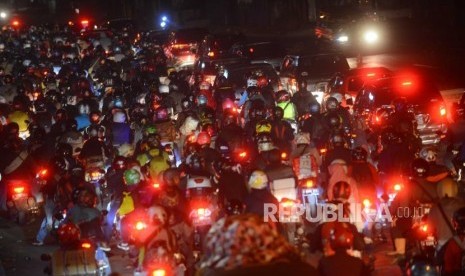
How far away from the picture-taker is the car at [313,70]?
2541cm

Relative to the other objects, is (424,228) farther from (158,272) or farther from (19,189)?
(19,189)

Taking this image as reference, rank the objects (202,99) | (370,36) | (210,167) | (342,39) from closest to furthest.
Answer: (210,167) < (202,99) < (342,39) < (370,36)

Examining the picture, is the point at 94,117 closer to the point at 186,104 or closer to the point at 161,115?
the point at 161,115

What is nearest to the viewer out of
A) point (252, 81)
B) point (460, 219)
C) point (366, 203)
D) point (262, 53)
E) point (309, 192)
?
point (460, 219)

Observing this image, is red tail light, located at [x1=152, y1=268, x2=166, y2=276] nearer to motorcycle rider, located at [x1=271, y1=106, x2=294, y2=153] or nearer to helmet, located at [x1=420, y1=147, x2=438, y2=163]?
helmet, located at [x1=420, y1=147, x2=438, y2=163]

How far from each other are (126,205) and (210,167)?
1.90m

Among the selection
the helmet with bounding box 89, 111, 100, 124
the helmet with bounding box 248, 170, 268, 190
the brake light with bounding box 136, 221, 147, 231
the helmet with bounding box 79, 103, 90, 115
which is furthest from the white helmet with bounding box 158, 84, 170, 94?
the brake light with bounding box 136, 221, 147, 231

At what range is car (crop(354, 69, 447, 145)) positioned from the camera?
→ 63.3ft

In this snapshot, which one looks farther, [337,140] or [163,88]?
[163,88]

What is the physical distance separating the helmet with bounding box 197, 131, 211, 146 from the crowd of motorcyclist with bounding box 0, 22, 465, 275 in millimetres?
25

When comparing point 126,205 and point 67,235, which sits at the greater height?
point 126,205

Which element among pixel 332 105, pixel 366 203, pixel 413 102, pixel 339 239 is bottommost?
pixel 339 239

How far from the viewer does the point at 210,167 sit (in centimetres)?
1480

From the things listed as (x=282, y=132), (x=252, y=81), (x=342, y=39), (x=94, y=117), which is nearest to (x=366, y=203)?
(x=282, y=132)
